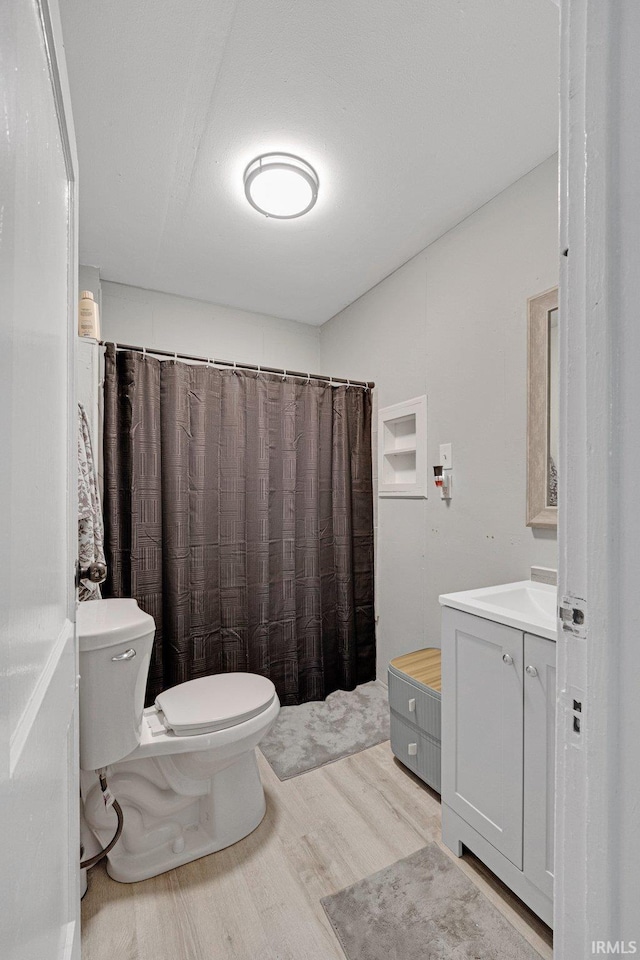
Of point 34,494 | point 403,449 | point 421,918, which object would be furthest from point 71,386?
point 403,449

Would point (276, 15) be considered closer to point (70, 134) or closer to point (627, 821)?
point (70, 134)

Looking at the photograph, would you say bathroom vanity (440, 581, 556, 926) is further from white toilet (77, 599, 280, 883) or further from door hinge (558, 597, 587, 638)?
door hinge (558, 597, 587, 638)

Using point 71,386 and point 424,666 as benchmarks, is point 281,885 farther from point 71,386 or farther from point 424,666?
point 71,386

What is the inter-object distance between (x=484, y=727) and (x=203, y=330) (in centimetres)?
252

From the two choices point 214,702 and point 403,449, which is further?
point 403,449

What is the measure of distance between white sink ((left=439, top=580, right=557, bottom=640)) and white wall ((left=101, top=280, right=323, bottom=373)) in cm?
206

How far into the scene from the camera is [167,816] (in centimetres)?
143

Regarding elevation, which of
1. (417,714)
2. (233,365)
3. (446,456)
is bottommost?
(417,714)

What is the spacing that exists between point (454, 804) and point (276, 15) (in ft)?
7.68

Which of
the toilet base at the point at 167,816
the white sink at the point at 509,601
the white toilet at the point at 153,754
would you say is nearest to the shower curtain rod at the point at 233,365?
the white toilet at the point at 153,754

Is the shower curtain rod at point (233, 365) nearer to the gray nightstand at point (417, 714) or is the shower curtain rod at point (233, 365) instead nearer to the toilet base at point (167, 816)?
the gray nightstand at point (417, 714)

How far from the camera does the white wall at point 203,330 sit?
8.30 ft

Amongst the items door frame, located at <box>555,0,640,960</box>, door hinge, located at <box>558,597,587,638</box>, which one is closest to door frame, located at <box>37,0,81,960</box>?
door frame, located at <box>555,0,640,960</box>

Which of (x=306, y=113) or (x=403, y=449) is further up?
(x=306, y=113)
